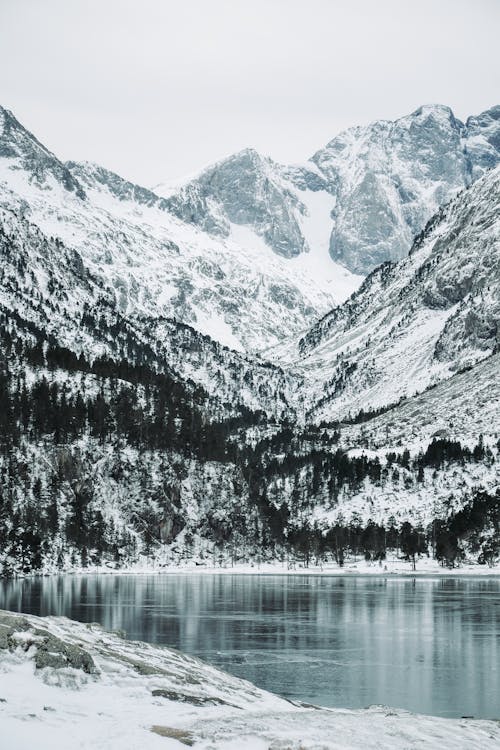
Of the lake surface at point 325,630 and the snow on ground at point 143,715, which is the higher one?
the snow on ground at point 143,715

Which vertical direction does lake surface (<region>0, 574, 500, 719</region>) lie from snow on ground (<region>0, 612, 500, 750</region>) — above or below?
below

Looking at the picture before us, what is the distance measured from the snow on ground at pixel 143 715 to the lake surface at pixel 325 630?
19.3m

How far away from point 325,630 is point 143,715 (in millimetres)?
69173

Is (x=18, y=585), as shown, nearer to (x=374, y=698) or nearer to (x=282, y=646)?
(x=282, y=646)

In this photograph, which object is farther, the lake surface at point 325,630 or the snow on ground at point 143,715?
the lake surface at point 325,630

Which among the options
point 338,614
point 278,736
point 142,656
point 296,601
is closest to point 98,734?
point 278,736

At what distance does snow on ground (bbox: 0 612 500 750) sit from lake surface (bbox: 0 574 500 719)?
19302 mm

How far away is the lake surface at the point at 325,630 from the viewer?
60625mm

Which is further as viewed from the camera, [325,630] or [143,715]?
[325,630]

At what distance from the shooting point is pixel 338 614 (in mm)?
113812

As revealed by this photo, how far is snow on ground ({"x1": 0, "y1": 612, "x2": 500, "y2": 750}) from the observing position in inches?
1032

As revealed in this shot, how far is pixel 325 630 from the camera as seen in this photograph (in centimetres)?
9575

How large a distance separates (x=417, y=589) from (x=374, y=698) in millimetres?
109491

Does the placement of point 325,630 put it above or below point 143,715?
below
